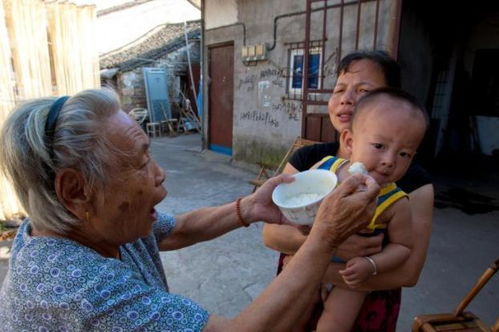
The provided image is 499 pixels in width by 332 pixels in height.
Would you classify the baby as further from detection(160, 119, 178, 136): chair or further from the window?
detection(160, 119, 178, 136): chair

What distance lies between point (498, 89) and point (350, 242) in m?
9.43

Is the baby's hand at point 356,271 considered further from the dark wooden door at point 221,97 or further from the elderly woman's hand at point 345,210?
the dark wooden door at point 221,97

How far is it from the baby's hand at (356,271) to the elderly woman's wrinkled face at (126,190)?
2.38 ft

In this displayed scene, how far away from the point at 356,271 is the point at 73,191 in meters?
0.97

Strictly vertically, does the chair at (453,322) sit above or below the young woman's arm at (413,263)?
below

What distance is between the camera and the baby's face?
1.30 m

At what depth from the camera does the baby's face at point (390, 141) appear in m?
1.30

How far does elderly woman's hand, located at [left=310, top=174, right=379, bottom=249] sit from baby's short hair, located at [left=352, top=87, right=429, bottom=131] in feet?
1.38

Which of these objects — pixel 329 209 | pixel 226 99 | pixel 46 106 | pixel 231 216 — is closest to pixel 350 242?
pixel 329 209

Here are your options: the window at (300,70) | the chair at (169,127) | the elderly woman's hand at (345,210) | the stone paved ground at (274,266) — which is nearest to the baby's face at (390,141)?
the elderly woman's hand at (345,210)

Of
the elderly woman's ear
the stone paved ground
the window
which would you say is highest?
the window

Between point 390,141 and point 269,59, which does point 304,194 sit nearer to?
point 390,141

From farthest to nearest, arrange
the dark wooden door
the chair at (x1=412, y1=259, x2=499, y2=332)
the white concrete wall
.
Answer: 1. the dark wooden door
2. the white concrete wall
3. the chair at (x1=412, y1=259, x2=499, y2=332)

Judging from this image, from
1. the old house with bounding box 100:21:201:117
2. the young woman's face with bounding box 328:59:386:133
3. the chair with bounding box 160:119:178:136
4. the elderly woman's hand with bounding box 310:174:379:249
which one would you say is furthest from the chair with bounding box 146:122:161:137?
the elderly woman's hand with bounding box 310:174:379:249
